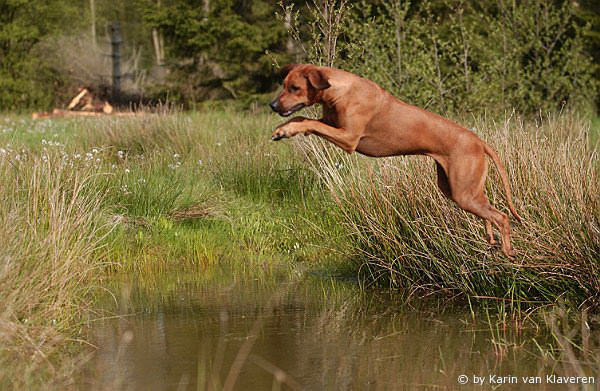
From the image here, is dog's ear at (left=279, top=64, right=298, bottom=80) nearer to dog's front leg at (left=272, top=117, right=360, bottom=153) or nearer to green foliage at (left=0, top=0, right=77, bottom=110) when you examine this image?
dog's front leg at (left=272, top=117, right=360, bottom=153)

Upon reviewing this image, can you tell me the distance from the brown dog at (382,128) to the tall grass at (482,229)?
0.68 metres

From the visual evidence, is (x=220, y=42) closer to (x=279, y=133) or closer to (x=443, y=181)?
(x=443, y=181)

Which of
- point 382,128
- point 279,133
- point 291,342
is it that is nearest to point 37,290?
point 291,342

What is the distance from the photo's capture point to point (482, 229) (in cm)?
763

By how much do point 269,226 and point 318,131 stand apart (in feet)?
16.2

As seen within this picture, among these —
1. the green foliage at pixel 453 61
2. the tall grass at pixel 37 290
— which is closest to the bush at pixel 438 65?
the green foliage at pixel 453 61

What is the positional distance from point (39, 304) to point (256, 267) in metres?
3.83

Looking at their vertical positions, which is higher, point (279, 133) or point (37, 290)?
point (279, 133)

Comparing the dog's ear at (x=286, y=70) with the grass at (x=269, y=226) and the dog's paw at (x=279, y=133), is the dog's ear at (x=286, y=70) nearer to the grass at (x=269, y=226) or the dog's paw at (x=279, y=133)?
the dog's paw at (x=279, y=133)

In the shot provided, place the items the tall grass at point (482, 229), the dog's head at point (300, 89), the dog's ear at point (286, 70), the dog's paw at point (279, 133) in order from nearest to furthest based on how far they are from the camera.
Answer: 1. the dog's paw at point (279, 133)
2. the dog's head at point (300, 89)
3. the dog's ear at point (286, 70)
4. the tall grass at point (482, 229)

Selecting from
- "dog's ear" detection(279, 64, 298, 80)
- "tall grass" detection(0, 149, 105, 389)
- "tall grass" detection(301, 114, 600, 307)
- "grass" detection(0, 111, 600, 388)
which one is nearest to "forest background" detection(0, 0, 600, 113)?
"grass" detection(0, 111, 600, 388)

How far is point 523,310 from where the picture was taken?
24.5 feet

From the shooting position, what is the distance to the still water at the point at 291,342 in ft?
19.5

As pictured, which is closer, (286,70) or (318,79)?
(318,79)
